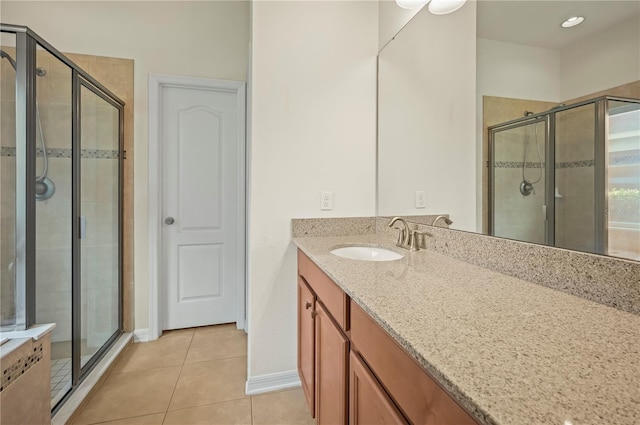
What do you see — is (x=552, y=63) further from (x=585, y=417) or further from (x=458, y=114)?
(x=585, y=417)

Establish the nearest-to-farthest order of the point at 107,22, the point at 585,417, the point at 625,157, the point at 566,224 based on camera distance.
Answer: the point at 585,417 < the point at 625,157 < the point at 566,224 < the point at 107,22

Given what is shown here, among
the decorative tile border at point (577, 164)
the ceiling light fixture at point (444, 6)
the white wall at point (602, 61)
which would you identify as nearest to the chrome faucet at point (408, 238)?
the decorative tile border at point (577, 164)

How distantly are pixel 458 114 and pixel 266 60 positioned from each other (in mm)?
1089

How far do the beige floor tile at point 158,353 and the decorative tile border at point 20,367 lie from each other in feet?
2.49

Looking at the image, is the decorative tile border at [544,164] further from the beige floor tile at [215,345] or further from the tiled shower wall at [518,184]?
the beige floor tile at [215,345]

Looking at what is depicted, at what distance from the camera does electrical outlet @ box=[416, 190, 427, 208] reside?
1542mm

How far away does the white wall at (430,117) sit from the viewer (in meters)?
1.27

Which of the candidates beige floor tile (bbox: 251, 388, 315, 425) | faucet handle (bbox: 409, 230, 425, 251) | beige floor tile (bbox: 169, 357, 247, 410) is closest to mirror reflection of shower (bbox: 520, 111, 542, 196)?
faucet handle (bbox: 409, 230, 425, 251)

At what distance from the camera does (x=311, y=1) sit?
173 centimetres

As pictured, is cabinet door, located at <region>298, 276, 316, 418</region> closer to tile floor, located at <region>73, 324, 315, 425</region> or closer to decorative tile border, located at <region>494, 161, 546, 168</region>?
tile floor, located at <region>73, 324, 315, 425</region>

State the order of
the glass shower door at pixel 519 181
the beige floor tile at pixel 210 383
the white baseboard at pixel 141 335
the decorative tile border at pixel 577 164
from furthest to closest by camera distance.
Answer: the white baseboard at pixel 141 335 → the beige floor tile at pixel 210 383 → the glass shower door at pixel 519 181 → the decorative tile border at pixel 577 164

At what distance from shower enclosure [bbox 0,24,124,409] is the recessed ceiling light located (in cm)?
213

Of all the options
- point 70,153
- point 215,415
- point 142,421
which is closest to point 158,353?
point 142,421

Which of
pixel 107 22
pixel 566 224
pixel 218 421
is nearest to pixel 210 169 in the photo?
pixel 107 22
